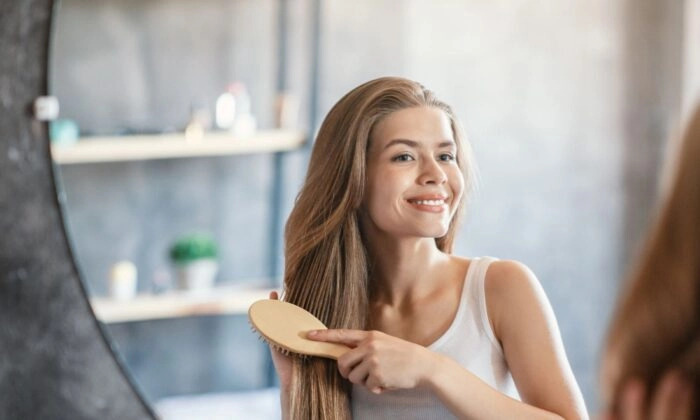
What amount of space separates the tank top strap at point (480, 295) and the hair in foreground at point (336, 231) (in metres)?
0.06

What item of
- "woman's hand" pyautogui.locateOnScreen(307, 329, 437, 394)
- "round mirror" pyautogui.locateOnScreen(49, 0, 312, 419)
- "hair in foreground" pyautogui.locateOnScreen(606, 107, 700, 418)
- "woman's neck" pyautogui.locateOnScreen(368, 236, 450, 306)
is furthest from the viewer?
"round mirror" pyautogui.locateOnScreen(49, 0, 312, 419)

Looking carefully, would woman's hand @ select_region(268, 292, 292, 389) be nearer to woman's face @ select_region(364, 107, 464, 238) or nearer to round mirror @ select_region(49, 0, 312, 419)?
woman's face @ select_region(364, 107, 464, 238)

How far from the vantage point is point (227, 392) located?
1.20 m

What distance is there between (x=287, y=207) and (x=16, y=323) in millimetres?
332

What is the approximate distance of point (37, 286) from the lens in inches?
45.5

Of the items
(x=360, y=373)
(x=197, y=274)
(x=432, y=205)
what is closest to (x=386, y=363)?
(x=360, y=373)

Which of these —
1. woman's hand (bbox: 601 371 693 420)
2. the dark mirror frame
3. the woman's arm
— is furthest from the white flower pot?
woman's hand (bbox: 601 371 693 420)

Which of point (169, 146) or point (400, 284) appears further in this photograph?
point (169, 146)

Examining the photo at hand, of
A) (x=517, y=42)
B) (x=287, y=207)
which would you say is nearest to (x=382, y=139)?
(x=287, y=207)

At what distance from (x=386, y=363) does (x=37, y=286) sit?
1.95 ft

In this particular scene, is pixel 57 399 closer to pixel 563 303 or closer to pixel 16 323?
pixel 16 323

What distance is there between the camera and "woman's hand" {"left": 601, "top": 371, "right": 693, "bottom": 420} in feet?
1.14

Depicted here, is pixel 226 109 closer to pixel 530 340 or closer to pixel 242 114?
pixel 242 114

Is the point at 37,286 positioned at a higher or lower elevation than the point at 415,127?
lower
